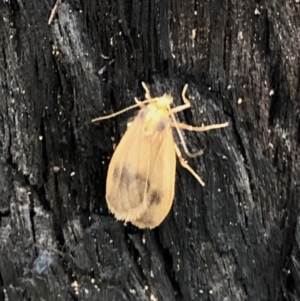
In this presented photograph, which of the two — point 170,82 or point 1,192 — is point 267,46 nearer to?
point 170,82

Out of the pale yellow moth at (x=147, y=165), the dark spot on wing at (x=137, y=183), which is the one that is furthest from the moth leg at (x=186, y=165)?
the dark spot on wing at (x=137, y=183)

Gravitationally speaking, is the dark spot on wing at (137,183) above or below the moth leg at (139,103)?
below

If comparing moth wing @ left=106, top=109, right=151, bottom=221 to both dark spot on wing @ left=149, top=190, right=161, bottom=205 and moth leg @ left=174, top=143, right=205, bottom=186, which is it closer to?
dark spot on wing @ left=149, top=190, right=161, bottom=205

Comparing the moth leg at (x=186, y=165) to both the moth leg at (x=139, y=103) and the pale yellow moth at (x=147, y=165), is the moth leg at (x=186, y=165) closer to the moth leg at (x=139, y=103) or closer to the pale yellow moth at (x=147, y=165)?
the pale yellow moth at (x=147, y=165)

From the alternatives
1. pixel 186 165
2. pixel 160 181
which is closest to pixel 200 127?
pixel 186 165

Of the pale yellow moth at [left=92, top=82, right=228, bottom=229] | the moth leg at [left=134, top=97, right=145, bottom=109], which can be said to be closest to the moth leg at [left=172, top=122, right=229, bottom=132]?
the pale yellow moth at [left=92, top=82, right=228, bottom=229]

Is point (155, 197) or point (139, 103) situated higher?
point (139, 103)

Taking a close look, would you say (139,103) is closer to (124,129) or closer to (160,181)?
(124,129)
